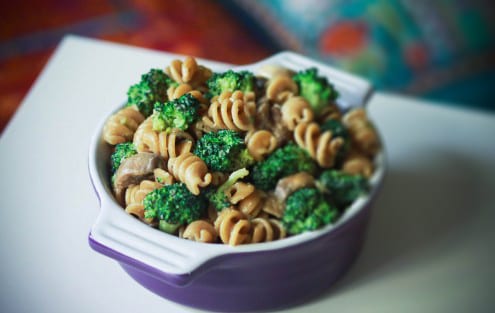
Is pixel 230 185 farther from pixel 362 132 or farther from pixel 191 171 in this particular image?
pixel 362 132

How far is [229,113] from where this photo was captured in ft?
2.77

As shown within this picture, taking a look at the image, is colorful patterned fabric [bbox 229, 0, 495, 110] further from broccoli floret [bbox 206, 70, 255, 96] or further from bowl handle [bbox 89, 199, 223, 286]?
bowl handle [bbox 89, 199, 223, 286]

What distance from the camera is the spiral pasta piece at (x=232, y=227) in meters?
0.83

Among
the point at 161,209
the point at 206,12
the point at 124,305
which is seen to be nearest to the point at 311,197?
the point at 161,209

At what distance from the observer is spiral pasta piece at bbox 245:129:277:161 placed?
2.86ft

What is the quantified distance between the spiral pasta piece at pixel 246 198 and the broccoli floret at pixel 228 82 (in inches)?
4.9

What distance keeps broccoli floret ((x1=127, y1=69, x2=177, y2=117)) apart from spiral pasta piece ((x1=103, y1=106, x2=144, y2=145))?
0.03 feet

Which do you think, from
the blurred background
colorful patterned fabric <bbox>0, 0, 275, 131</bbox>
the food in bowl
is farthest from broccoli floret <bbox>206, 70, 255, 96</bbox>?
colorful patterned fabric <bbox>0, 0, 275, 131</bbox>

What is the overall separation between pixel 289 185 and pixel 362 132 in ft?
0.55

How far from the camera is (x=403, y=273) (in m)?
1.03

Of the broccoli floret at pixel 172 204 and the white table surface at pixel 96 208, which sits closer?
the broccoli floret at pixel 172 204

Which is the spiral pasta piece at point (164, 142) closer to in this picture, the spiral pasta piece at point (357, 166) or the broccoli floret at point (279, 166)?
the broccoli floret at point (279, 166)

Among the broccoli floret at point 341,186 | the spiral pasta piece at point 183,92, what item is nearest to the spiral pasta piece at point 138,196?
the spiral pasta piece at point 183,92

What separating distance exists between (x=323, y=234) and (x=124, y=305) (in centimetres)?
29
